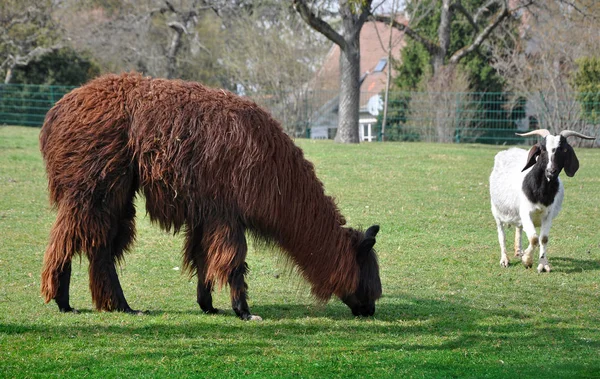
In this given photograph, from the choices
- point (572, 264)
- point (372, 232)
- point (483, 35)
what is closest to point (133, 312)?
point (372, 232)

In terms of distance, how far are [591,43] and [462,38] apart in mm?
6058

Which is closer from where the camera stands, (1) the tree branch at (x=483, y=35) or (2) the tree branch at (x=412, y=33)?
(1) the tree branch at (x=483, y=35)

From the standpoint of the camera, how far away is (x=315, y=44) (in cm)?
3497

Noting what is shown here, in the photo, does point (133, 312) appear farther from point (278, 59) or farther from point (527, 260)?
point (278, 59)

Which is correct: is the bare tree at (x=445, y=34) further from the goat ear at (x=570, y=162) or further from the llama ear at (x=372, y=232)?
the llama ear at (x=372, y=232)

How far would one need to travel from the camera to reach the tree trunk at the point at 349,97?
2527 centimetres

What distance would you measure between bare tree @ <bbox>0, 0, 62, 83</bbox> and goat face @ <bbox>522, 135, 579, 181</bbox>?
27357mm

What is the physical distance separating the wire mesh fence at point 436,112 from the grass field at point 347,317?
14.0 metres

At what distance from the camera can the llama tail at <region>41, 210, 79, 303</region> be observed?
22.8ft

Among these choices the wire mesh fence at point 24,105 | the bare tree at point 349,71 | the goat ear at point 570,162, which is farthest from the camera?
the wire mesh fence at point 24,105

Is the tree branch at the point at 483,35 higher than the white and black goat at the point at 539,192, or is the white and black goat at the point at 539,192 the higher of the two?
the tree branch at the point at 483,35

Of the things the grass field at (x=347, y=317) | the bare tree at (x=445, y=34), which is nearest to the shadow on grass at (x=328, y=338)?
the grass field at (x=347, y=317)

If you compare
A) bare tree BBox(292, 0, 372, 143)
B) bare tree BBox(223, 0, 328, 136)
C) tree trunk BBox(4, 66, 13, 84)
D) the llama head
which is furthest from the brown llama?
tree trunk BBox(4, 66, 13, 84)

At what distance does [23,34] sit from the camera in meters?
34.8
